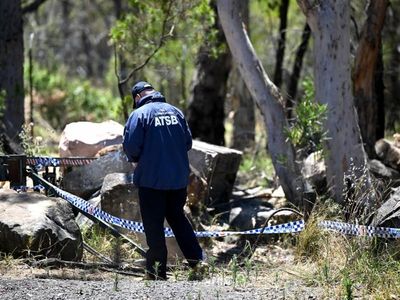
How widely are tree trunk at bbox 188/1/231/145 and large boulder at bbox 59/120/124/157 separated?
538cm

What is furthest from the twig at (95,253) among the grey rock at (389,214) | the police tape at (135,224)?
the grey rock at (389,214)

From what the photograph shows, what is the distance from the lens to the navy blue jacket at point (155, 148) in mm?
8312

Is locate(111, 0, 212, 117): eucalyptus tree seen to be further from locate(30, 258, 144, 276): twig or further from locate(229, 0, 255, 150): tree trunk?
locate(30, 258, 144, 276): twig

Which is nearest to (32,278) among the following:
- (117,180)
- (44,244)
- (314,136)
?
(44,244)

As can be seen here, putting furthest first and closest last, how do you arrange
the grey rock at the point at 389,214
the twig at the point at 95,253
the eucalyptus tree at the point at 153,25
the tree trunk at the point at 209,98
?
1. the tree trunk at the point at 209,98
2. the eucalyptus tree at the point at 153,25
3. the twig at the point at 95,253
4. the grey rock at the point at 389,214

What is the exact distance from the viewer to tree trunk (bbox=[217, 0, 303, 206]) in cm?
1128

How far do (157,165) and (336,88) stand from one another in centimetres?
332

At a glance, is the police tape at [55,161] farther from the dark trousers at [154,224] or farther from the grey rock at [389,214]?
the grey rock at [389,214]

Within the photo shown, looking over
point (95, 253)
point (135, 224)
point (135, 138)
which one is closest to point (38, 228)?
point (95, 253)

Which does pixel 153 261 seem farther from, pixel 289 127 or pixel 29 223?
pixel 289 127

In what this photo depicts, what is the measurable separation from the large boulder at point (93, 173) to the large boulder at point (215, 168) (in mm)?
1027

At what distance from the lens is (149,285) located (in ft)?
24.7

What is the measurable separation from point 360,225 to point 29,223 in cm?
338

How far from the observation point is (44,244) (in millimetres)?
8578
